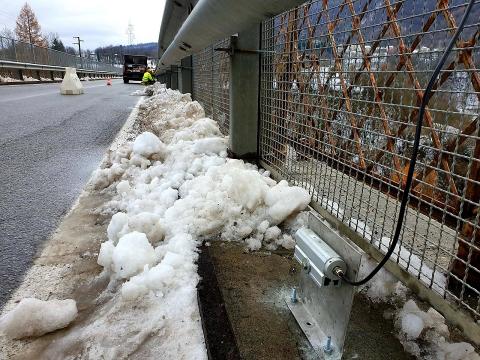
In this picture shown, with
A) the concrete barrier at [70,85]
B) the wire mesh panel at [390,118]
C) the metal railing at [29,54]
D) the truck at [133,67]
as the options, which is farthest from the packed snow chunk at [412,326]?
the truck at [133,67]

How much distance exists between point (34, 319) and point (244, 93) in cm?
221

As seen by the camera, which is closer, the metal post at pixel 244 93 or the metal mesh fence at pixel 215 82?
the metal post at pixel 244 93

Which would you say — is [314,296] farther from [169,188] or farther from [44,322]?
[169,188]

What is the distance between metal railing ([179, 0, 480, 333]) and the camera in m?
1.30

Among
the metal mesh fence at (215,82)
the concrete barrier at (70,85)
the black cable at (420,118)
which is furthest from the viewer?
the concrete barrier at (70,85)

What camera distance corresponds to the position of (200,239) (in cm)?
197

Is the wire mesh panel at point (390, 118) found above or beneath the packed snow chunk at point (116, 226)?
above

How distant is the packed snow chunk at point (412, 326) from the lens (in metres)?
1.35

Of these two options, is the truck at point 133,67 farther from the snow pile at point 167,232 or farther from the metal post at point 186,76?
the snow pile at point 167,232

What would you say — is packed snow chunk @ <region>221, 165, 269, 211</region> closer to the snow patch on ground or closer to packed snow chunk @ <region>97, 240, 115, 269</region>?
the snow patch on ground

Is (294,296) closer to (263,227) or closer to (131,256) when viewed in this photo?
(263,227)

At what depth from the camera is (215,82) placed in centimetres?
480

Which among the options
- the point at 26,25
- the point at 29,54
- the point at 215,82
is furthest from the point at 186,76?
the point at 26,25

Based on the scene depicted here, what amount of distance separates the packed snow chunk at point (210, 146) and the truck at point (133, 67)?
32.9 metres
